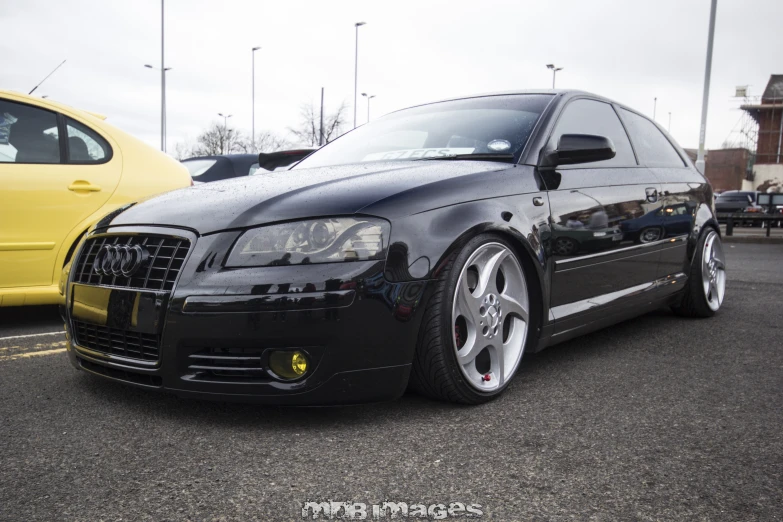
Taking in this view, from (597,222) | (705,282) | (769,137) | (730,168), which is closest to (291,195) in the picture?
(597,222)

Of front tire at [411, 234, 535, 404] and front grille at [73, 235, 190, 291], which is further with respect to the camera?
front tire at [411, 234, 535, 404]


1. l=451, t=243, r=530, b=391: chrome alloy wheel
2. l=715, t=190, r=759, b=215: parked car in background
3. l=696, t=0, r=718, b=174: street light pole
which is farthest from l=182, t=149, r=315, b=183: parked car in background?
l=715, t=190, r=759, b=215: parked car in background

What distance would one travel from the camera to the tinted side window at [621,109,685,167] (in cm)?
444

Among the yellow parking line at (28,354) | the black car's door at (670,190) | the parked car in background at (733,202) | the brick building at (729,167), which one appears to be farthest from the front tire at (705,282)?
the brick building at (729,167)

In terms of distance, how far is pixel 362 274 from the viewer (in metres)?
2.46

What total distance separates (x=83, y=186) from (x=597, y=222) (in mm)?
3026

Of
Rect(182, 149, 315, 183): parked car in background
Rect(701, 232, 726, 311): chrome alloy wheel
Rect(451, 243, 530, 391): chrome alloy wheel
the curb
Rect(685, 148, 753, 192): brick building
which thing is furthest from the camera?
Rect(685, 148, 753, 192): brick building

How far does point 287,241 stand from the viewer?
2488 millimetres

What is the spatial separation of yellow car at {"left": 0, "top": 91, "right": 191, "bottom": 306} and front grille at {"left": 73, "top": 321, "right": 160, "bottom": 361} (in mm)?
1666

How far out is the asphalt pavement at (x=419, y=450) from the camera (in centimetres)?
194

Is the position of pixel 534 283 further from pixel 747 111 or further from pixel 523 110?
pixel 747 111

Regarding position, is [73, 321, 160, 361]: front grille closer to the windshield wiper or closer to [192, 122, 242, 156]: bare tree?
the windshield wiper

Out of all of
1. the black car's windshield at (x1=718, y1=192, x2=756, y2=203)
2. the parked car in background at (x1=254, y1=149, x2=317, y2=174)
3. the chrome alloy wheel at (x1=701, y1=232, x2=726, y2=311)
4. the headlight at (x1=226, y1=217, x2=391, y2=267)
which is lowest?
the black car's windshield at (x1=718, y1=192, x2=756, y2=203)

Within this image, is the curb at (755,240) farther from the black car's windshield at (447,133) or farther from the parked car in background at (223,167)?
the black car's windshield at (447,133)
